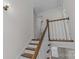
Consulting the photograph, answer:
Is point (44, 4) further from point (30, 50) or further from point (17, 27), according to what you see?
point (30, 50)

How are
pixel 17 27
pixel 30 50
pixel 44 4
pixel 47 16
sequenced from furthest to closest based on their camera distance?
pixel 47 16 < pixel 44 4 < pixel 30 50 < pixel 17 27

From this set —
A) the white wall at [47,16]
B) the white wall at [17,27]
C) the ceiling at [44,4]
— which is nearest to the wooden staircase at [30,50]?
the white wall at [17,27]

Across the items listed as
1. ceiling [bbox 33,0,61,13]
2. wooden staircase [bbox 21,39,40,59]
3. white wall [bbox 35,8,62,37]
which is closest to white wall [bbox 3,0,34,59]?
wooden staircase [bbox 21,39,40,59]

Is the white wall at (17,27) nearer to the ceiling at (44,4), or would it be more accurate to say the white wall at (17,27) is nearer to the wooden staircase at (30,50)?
the wooden staircase at (30,50)

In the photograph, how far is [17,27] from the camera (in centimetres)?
498

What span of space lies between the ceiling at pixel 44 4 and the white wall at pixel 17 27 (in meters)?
1.44

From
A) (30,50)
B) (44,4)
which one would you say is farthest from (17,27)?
(44,4)

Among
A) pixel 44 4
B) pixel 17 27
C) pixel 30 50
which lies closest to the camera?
pixel 17 27

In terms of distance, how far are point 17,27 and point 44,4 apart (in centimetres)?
304

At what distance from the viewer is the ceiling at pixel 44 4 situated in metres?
7.16

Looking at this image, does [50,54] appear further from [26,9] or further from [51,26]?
[26,9]

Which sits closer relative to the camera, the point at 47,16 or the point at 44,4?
the point at 44,4

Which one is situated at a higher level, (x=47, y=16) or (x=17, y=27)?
(x=47, y=16)
